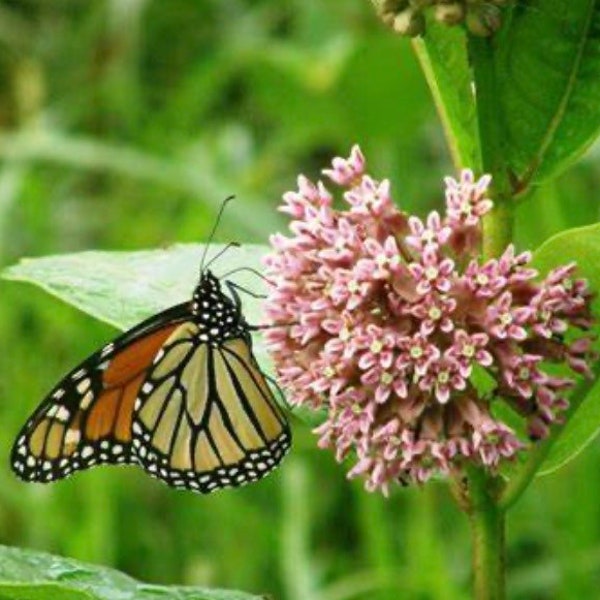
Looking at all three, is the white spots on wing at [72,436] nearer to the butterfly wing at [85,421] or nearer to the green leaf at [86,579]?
the butterfly wing at [85,421]

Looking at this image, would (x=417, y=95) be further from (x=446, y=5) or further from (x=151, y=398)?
(x=446, y=5)

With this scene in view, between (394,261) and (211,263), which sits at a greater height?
(211,263)

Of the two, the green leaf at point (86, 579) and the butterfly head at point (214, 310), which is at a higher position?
the butterfly head at point (214, 310)

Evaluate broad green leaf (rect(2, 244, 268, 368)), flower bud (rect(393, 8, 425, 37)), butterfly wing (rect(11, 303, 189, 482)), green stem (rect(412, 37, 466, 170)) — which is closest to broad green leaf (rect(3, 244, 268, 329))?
broad green leaf (rect(2, 244, 268, 368))

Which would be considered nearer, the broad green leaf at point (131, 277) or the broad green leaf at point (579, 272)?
the broad green leaf at point (579, 272)

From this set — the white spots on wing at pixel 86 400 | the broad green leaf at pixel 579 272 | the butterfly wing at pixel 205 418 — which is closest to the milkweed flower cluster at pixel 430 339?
the broad green leaf at pixel 579 272

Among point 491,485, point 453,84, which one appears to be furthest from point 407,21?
point 491,485

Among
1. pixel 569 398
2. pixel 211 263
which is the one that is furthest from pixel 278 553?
pixel 569 398

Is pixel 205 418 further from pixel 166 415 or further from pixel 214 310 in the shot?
pixel 214 310
